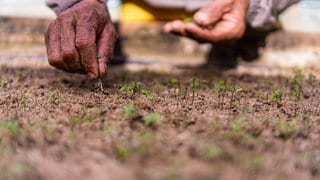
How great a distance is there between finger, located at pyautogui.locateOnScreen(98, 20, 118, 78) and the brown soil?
0.31 feet

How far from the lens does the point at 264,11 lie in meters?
2.79

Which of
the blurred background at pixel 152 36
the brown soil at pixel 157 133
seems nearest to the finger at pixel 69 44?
the brown soil at pixel 157 133

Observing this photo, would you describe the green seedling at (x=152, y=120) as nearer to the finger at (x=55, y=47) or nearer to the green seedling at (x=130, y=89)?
the green seedling at (x=130, y=89)

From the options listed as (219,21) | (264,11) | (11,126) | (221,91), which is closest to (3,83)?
(11,126)

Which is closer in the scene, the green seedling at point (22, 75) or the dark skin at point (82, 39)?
the dark skin at point (82, 39)

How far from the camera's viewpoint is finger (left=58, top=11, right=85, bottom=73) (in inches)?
79.4

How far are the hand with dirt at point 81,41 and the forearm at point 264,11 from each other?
0.86m

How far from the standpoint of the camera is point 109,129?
148cm

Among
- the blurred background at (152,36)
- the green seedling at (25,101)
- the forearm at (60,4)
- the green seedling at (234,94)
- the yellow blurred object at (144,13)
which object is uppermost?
the forearm at (60,4)

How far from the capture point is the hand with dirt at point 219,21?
2547 millimetres

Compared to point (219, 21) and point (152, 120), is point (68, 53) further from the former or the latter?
point (219, 21)

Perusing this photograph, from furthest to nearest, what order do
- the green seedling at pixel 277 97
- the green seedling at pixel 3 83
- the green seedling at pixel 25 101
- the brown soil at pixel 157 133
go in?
the green seedling at pixel 3 83 < the green seedling at pixel 277 97 < the green seedling at pixel 25 101 < the brown soil at pixel 157 133

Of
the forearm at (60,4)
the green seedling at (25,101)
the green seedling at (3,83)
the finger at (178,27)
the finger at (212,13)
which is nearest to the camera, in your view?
the green seedling at (25,101)

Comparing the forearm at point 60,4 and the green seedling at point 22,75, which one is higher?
the forearm at point 60,4
